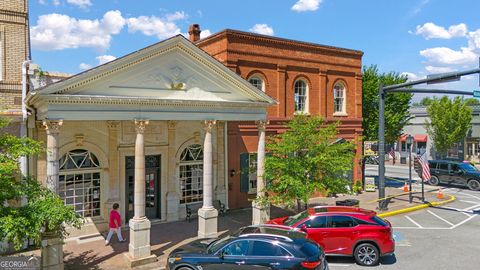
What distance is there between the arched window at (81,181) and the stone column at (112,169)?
0.44 meters

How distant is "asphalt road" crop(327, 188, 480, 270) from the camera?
12258 mm

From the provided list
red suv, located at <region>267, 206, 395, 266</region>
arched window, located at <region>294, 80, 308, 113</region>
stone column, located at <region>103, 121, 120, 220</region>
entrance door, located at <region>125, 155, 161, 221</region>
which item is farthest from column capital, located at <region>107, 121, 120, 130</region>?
arched window, located at <region>294, 80, 308, 113</region>

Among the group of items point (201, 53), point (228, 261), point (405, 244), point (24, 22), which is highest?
point (24, 22)

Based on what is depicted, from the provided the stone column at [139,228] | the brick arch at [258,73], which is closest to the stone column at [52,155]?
the stone column at [139,228]

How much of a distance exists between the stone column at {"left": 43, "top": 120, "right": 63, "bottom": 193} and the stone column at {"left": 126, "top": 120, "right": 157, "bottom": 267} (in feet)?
8.21

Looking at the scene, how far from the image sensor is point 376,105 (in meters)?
29.8

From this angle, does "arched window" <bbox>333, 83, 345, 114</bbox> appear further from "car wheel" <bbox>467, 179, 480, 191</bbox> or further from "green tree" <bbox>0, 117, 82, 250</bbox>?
"green tree" <bbox>0, 117, 82, 250</bbox>

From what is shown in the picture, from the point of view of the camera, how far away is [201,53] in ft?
47.7

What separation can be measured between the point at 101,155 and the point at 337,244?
9.96m

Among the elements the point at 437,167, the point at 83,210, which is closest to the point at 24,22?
the point at 83,210

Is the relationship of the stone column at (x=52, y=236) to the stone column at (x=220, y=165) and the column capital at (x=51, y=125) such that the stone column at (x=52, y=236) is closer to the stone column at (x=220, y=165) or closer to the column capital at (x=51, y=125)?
the column capital at (x=51, y=125)

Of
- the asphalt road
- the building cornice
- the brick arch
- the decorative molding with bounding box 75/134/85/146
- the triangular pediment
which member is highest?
the building cornice

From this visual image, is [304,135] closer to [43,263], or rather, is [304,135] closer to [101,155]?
[101,155]

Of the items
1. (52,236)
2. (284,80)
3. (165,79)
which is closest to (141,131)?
(165,79)
